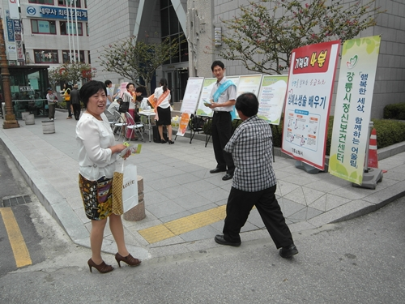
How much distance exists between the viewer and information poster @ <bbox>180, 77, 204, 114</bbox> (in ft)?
29.8

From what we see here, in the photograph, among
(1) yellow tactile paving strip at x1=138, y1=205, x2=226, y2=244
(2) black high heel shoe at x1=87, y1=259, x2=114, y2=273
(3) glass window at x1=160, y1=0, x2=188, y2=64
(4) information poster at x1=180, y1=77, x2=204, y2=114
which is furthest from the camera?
(3) glass window at x1=160, y1=0, x2=188, y2=64

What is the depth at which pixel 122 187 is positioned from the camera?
9.96 feet

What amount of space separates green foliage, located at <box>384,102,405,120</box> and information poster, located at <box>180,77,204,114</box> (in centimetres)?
583

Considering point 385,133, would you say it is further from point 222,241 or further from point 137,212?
point 137,212

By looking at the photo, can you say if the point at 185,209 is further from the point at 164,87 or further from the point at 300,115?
the point at 164,87

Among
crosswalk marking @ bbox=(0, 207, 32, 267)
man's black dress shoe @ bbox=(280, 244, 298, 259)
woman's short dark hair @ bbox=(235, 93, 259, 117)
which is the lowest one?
crosswalk marking @ bbox=(0, 207, 32, 267)

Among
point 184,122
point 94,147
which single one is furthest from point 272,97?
point 94,147

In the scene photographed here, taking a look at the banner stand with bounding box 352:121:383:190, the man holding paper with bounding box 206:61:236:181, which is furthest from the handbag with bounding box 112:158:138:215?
the banner stand with bounding box 352:121:383:190

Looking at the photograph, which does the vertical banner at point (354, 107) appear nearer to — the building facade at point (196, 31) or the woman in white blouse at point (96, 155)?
the woman in white blouse at point (96, 155)

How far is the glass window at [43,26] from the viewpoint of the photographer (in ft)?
146

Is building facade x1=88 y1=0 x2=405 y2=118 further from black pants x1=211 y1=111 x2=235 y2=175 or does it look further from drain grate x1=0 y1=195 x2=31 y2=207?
drain grate x1=0 y1=195 x2=31 y2=207

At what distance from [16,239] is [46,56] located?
47331mm

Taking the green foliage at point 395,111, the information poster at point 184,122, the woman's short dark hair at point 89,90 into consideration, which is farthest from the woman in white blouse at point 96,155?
the green foliage at point 395,111

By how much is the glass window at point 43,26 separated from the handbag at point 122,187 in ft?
163
